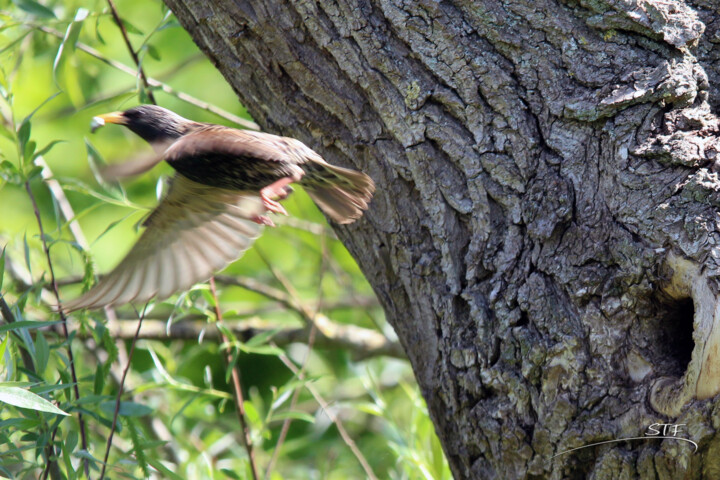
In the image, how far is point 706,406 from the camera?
1.15 metres

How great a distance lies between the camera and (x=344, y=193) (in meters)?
1.66

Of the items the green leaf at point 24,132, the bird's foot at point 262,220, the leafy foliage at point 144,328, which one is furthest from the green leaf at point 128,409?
the green leaf at point 24,132

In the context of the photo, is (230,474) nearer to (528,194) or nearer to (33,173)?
(33,173)

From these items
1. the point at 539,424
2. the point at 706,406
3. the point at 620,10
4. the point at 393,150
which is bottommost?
the point at 539,424

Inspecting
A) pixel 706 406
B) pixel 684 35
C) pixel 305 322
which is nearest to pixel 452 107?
pixel 684 35

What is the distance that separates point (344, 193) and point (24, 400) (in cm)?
78

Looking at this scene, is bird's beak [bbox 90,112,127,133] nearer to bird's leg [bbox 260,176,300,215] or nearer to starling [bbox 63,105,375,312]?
starling [bbox 63,105,375,312]

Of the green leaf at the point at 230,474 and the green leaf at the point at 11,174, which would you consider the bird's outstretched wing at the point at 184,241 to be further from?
the green leaf at the point at 230,474

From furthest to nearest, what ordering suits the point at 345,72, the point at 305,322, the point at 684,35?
the point at 305,322 → the point at 345,72 → the point at 684,35

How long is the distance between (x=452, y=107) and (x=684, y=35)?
458 mm

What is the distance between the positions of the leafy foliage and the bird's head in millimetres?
41

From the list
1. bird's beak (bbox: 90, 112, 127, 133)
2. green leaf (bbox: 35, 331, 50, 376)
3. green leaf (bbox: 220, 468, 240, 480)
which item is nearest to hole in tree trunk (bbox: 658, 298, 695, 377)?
green leaf (bbox: 220, 468, 240, 480)

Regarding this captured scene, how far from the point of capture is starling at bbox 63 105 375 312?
167cm

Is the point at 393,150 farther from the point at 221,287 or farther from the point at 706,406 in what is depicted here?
the point at 221,287
